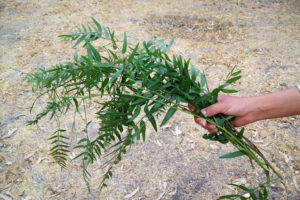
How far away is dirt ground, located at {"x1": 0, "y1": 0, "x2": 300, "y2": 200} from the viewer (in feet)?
5.05

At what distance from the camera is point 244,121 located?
982 mm

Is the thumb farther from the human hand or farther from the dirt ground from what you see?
the dirt ground

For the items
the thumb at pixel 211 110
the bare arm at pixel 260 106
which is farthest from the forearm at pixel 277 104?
the thumb at pixel 211 110

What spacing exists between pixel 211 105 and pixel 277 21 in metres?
3.14

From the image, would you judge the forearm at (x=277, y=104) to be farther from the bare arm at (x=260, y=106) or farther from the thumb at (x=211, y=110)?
the thumb at (x=211, y=110)

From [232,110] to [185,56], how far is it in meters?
1.81

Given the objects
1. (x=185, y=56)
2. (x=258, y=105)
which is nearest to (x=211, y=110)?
(x=258, y=105)

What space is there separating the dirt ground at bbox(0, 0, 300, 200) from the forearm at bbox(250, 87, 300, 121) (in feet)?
1.01

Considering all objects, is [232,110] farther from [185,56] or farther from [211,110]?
[185,56]

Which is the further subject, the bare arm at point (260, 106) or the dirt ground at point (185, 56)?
the dirt ground at point (185, 56)

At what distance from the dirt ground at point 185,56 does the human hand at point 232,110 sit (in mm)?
331

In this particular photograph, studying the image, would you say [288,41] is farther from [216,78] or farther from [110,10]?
[110,10]

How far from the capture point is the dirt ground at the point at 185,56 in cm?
154

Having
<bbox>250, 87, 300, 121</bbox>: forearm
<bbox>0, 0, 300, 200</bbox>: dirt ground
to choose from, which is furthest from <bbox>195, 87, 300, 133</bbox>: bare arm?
<bbox>0, 0, 300, 200</bbox>: dirt ground
